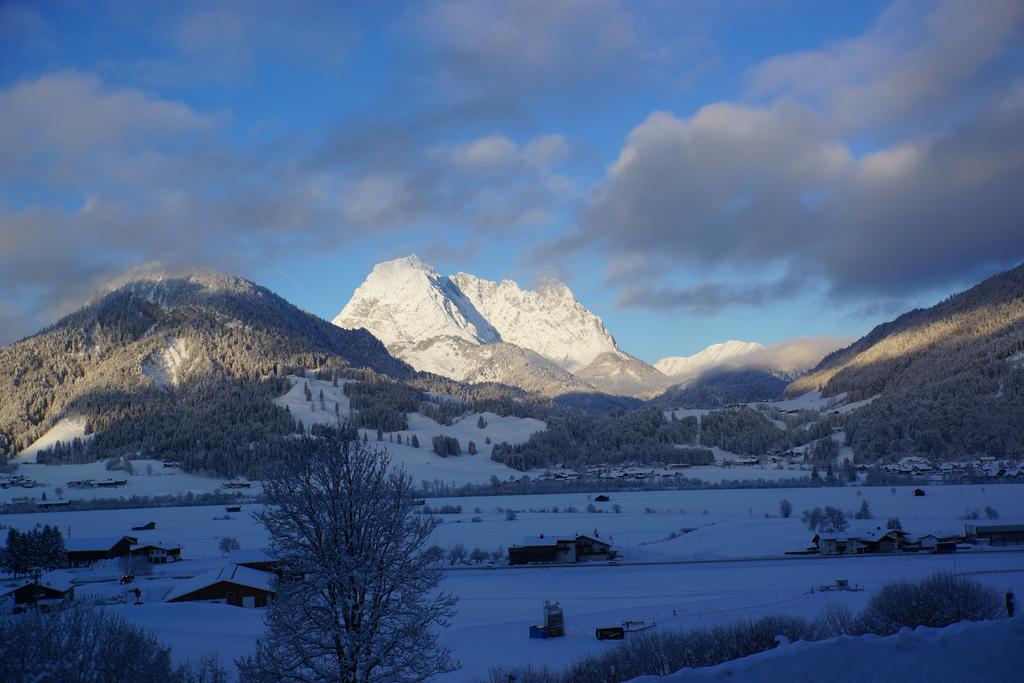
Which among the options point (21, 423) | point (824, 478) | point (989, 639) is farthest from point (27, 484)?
point (989, 639)

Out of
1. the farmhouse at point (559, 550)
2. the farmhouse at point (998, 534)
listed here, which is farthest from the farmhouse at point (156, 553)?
the farmhouse at point (998, 534)

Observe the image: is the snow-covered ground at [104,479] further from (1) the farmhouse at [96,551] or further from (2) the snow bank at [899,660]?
(2) the snow bank at [899,660]

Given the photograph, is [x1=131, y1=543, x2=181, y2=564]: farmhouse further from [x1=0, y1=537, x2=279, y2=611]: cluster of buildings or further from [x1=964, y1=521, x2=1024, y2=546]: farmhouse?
[x1=964, y1=521, x2=1024, y2=546]: farmhouse

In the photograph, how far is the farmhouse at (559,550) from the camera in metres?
55.9

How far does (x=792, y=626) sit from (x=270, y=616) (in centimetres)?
1693

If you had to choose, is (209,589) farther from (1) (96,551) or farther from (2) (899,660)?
(2) (899,660)

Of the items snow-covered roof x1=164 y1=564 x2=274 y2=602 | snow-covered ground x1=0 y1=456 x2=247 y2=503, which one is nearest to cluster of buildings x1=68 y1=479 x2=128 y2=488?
snow-covered ground x1=0 y1=456 x2=247 y2=503

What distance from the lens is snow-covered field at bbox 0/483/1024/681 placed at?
104 ft

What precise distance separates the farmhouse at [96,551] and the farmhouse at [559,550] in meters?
30.7

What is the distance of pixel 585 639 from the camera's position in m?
30.7

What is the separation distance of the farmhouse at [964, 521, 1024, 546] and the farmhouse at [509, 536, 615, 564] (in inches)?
984

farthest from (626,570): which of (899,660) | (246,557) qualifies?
(899,660)

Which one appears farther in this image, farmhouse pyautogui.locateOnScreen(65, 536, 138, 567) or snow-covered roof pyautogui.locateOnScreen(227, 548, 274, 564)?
farmhouse pyautogui.locateOnScreen(65, 536, 138, 567)

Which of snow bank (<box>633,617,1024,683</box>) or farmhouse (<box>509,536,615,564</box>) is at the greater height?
snow bank (<box>633,617,1024,683</box>)
